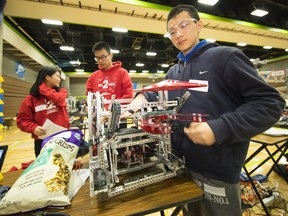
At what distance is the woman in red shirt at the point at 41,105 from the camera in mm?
1888

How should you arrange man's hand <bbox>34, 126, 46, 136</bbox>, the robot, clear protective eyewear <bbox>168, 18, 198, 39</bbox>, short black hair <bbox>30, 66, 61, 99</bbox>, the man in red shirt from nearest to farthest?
1. the robot
2. clear protective eyewear <bbox>168, 18, 198, 39</bbox>
3. man's hand <bbox>34, 126, 46, 136</bbox>
4. short black hair <bbox>30, 66, 61, 99</bbox>
5. the man in red shirt

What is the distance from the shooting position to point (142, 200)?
2.38 ft

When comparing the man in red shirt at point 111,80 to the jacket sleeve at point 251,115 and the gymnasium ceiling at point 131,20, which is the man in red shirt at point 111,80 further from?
the gymnasium ceiling at point 131,20

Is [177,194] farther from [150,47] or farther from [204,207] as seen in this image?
[150,47]

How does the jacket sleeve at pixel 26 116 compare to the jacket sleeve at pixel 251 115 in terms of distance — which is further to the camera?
the jacket sleeve at pixel 26 116

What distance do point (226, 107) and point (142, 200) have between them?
2.14 ft

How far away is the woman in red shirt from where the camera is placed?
74.3 inches

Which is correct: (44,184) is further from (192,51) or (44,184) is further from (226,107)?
(192,51)

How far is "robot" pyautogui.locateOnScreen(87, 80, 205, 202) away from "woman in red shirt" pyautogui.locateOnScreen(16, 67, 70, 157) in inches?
53.9

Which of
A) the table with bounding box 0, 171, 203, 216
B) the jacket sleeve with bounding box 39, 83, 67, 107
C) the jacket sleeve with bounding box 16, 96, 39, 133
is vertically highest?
the jacket sleeve with bounding box 39, 83, 67, 107

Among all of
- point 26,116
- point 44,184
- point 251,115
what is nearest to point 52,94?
point 26,116

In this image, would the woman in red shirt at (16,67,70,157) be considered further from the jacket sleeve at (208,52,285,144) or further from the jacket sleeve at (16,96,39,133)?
the jacket sleeve at (208,52,285,144)

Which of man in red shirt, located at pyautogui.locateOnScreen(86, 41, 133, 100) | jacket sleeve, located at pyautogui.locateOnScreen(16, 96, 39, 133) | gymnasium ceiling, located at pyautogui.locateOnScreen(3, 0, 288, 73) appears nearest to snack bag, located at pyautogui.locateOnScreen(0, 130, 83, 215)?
jacket sleeve, located at pyautogui.locateOnScreen(16, 96, 39, 133)

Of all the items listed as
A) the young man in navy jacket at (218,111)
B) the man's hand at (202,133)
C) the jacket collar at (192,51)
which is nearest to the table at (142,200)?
the young man in navy jacket at (218,111)
